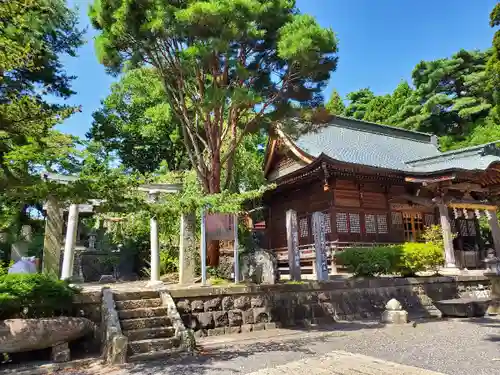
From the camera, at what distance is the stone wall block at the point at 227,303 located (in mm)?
8805

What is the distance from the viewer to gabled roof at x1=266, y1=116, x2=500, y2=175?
16219 mm

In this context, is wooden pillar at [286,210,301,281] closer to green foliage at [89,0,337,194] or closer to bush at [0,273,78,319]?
green foliage at [89,0,337,194]

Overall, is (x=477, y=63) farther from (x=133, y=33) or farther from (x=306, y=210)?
(x=133, y=33)

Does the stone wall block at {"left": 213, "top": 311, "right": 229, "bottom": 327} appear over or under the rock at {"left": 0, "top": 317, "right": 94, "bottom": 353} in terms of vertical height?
under

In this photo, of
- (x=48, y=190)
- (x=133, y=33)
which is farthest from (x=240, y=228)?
(x=48, y=190)

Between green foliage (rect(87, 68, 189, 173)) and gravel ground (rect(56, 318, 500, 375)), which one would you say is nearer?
gravel ground (rect(56, 318, 500, 375))

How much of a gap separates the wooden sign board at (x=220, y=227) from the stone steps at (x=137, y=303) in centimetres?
234

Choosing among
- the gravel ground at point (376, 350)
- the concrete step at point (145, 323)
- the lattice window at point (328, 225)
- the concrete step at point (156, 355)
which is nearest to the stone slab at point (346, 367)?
the gravel ground at point (376, 350)

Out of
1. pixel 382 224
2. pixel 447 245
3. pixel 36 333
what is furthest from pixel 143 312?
pixel 382 224

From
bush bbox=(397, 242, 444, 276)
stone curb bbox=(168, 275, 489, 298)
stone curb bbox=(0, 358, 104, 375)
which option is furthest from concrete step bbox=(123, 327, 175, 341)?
bush bbox=(397, 242, 444, 276)

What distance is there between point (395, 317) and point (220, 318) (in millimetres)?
4443

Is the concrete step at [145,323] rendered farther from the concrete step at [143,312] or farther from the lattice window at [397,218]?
the lattice window at [397,218]

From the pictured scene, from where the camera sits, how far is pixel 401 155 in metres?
21.0

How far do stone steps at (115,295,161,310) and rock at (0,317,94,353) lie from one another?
1.14 meters
